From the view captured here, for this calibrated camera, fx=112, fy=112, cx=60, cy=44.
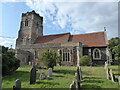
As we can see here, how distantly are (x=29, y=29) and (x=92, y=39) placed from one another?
68.8 feet

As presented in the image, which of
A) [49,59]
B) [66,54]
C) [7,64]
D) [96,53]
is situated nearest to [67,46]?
[66,54]

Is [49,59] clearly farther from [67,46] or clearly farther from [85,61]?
[67,46]

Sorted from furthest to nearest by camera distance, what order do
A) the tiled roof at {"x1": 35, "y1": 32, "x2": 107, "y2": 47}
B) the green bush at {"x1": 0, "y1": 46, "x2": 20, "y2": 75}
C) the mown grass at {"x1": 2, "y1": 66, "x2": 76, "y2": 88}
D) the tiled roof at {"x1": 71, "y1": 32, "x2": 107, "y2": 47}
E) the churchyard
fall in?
the tiled roof at {"x1": 35, "y1": 32, "x2": 107, "y2": 47} → the tiled roof at {"x1": 71, "y1": 32, "x2": 107, "y2": 47} → the green bush at {"x1": 0, "y1": 46, "x2": 20, "y2": 75} → the mown grass at {"x1": 2, "y1": 66, "x2": 76, "y2": 88} → the churchyard

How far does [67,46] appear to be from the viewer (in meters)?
25.8

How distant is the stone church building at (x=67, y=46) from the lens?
25125 millimetres

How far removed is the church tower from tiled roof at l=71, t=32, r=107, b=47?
1425cm

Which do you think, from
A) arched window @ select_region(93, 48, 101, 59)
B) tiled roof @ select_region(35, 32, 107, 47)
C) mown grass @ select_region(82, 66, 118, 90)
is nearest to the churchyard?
mown grass @ select_region(82, 66, 118, 90)

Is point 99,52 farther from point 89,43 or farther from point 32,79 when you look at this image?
point 32,79

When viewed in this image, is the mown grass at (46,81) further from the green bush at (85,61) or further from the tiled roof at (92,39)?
the tiled roof at (92,39)

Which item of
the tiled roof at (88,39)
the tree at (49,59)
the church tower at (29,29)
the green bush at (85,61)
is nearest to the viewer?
the tree at (49,59)

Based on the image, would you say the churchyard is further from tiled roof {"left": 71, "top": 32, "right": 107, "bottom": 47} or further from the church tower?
the church tower

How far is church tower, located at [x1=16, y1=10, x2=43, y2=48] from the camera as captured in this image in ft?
121

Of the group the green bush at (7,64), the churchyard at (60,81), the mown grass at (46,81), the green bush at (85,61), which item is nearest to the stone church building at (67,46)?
the green bush at (85,61)

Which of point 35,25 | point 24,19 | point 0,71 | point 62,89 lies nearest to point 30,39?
point 35,25
